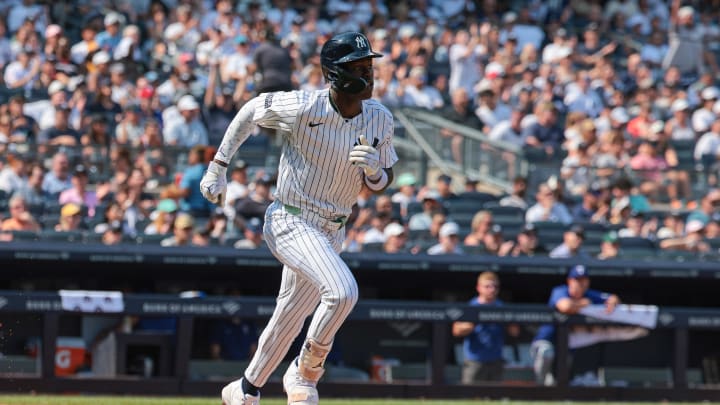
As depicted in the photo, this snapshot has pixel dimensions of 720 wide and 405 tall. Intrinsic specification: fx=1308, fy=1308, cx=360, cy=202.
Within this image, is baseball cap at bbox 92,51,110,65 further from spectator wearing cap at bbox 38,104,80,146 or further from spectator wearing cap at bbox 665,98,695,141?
spectator wearing cap at bbox 665,98,695,141

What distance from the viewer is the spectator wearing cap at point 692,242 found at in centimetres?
1187

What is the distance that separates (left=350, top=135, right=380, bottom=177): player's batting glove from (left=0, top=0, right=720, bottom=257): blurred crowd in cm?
453

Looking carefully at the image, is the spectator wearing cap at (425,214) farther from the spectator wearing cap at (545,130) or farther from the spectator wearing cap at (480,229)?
the spectator wearing cap at (545,130)

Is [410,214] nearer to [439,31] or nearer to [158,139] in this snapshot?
[158,139]

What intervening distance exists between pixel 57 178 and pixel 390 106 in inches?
160

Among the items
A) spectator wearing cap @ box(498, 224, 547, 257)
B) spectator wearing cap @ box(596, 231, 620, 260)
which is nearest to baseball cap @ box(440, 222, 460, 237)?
spectator wearing cap @ box(498, 224, 547, 257)

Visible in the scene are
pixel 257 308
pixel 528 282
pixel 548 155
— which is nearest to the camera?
pixel 257 308

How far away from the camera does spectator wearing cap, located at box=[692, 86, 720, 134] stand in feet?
49.7

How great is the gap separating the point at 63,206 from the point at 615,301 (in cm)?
458

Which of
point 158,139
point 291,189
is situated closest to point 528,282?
point 158,139

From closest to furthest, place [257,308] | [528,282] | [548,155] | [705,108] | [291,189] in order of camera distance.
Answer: [291,189]
[257,308]
[528,282]
[548,155]
[705,108]

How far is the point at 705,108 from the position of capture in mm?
15375

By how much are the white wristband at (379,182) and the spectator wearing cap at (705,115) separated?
979 centimetres

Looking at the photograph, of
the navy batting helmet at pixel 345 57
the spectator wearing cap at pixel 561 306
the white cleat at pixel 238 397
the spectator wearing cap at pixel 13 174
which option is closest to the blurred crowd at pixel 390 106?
the spectator wearing cap at pixel 13 174
